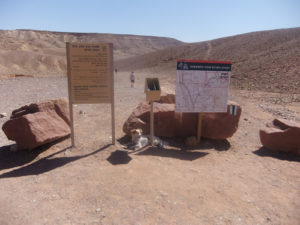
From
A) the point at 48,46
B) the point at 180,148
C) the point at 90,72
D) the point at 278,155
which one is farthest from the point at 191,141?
the point at 48,46

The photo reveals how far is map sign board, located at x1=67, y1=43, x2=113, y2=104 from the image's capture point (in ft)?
16.6

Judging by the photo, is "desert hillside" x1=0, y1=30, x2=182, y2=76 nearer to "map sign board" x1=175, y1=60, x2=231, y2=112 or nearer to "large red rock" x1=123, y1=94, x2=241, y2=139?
"large red rock" x1=123, y1=94, x2=241, y2=139

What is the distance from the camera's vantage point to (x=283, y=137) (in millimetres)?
5754

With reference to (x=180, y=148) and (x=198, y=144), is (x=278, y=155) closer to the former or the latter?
(x=198, y=144)

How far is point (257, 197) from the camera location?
364 cm

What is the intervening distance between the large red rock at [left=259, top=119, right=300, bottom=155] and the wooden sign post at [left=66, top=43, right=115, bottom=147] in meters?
3.83

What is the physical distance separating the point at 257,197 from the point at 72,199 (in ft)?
8.78

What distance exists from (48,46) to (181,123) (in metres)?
99.7

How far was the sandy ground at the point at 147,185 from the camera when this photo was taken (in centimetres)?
312

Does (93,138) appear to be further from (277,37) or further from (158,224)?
(277,37)

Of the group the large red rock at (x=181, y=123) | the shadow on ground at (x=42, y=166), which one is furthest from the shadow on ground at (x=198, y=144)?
the shadow on ground at (x=42, y=166)

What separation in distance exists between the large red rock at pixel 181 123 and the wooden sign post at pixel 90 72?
1204mm

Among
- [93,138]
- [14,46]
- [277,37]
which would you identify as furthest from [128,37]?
[93,138]

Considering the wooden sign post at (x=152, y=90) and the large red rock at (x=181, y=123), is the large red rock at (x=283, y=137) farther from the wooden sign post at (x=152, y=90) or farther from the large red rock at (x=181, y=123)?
the wooden sign post at (x=152, y=90)
